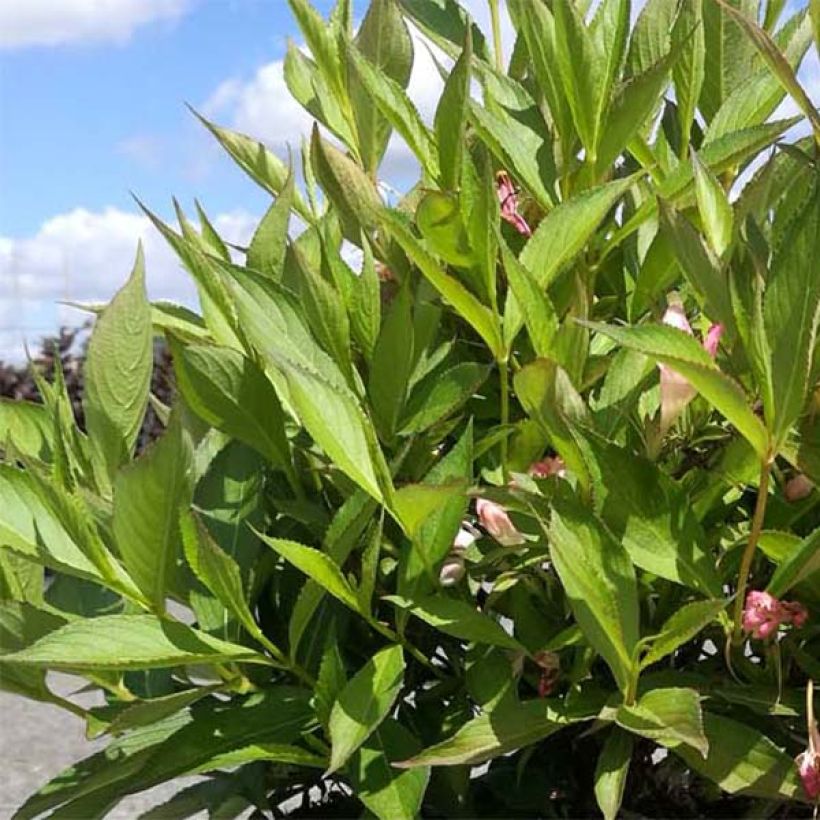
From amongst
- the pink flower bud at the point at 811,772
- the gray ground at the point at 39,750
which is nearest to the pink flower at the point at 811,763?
the pink flower bud at the point at 811,772

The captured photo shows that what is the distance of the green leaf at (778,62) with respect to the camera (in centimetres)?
78

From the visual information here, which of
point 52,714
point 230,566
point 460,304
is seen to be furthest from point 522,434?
point 52,714

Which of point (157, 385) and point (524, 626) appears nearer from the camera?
point (524, 626)

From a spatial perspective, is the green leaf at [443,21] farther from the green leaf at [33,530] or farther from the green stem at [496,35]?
the green leaf at [33,530]

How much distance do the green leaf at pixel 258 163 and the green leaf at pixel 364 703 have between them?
46 cm

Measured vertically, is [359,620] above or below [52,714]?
above

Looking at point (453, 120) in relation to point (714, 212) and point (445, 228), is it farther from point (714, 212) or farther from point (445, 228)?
point (714, 212)

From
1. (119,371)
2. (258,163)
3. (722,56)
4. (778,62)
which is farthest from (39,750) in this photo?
(778,62)

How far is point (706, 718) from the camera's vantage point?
860mm

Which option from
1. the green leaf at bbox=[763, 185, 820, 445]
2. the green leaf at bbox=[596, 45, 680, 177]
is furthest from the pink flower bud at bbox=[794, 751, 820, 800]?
the green leaf at bbox=[596, 45, 680, 177]

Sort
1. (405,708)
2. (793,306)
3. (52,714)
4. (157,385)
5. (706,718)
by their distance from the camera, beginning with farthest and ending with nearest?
(157,385) < (52,714) < (405,708) < (706,718) < (793,306)

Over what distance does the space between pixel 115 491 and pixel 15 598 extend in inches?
6.6

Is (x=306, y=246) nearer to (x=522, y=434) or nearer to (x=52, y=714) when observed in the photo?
(x=522, y=434)

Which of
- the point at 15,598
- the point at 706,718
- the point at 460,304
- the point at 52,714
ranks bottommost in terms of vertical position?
the point at 52,714
